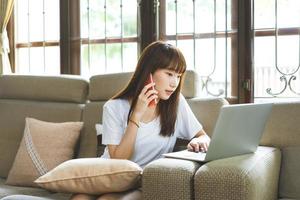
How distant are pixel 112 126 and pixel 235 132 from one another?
567 mm

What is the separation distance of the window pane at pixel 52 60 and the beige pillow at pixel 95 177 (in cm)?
201

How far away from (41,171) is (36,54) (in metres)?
1.49

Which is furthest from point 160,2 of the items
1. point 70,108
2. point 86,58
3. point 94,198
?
point 94,198

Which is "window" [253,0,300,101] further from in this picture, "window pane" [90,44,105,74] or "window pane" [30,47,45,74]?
"window pane" [30,47,45,74]

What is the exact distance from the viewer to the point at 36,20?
3.65m

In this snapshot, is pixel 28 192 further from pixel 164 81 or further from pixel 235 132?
pixel 235 132

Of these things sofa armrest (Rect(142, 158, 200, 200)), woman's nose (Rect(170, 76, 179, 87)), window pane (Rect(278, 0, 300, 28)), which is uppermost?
window pane (Rect(278, 0, 300, 28))

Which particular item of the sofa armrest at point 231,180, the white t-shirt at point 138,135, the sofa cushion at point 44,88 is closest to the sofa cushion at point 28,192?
the white t-shirt at point 138,135

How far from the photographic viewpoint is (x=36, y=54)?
3664 millimetres

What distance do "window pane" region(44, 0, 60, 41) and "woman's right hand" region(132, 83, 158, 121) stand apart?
179 cm

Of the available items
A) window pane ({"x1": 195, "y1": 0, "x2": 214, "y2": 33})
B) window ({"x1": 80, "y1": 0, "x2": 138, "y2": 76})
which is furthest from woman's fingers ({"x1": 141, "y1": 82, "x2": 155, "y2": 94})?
window ({"x1": 80, "y1": 0, "x2": 138, "y2": 76})

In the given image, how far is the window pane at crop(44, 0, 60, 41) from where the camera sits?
3.57 meters

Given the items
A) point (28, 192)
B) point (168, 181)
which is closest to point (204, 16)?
point (28, 192)

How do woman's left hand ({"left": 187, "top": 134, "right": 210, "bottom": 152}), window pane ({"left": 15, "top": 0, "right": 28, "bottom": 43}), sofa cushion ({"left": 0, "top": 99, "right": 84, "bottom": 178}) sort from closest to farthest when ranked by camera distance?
woman's left hand ({"left": 187, "top": 134, "right": 210, "bottom": 152}), sofa cushion ({"left": 0, "top": 99, "right": 84, "bottom": 178}), window pane ({"left": 15, "top": 0, "right": 28, "bottom": 43})
